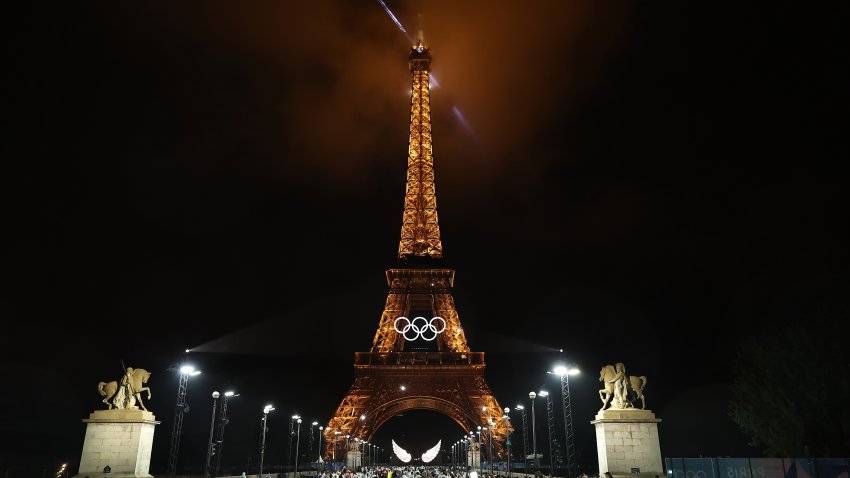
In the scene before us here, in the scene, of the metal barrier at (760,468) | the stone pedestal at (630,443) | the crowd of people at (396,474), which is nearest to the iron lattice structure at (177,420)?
the crowd of people at (396,474)

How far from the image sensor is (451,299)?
79750mm

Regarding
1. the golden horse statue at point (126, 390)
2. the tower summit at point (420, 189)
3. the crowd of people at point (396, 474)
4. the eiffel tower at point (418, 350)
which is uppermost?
the tower summit at point (420, 189)

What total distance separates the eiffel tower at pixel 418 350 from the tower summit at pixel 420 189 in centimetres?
13

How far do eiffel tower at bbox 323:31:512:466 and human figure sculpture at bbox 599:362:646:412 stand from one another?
43157 millimetres

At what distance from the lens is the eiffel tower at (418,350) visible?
73.9m

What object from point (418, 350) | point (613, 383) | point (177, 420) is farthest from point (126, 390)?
point (418, 350)

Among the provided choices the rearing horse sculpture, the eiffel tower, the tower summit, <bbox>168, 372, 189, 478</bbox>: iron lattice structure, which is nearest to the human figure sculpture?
the rearing horse sculpture

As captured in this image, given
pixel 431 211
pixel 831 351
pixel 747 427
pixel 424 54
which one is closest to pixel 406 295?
A: pixel 431 211

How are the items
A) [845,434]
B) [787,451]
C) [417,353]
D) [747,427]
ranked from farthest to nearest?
[417,353]
[747,427]
[787,451]
[845,434]

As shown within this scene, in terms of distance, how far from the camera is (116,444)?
87.5ft

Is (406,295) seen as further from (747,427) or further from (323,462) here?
(747,427)

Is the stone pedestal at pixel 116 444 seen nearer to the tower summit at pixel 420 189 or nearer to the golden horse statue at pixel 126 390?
the golden horse statue at pixel 126 390

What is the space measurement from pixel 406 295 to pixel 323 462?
22.4 m

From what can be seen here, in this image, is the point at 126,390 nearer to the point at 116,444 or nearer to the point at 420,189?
the point at 116,444
